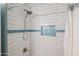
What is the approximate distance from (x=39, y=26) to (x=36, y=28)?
0.16 feet

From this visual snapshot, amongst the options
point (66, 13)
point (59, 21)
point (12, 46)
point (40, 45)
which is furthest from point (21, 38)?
point (66, 13)

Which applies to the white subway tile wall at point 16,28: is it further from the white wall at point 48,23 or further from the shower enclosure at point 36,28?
the white wall at point 48,23

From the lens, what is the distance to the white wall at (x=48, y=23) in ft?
4.21

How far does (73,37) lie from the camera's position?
1194mm

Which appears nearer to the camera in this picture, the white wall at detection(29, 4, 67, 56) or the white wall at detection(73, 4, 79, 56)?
the white wall at detection(73, 4, 79, 56)

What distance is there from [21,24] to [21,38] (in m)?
0.21

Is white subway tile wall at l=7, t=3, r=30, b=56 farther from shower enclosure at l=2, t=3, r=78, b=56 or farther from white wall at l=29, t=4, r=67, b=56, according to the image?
white wall at l=29, t=4, r=67, b=56

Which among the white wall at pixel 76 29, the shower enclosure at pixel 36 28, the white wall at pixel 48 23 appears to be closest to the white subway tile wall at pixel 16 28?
the shower enclosure at pixel 36 28

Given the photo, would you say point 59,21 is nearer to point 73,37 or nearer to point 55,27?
point 55,27

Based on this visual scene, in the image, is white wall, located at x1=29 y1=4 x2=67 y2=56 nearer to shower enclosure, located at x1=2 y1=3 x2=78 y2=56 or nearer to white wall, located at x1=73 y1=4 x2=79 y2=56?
shower enclosure, located at x1=2 y1=3 x2=78 y2=56

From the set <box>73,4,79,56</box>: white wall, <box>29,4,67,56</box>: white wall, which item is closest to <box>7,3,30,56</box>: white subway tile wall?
<box>29,4,67,56</box>: white wall

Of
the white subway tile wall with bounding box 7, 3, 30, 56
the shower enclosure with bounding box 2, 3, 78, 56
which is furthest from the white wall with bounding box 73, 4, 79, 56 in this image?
the white subway tile wall with bounding box 7, 3, 30, 56

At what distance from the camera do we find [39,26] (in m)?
1.33

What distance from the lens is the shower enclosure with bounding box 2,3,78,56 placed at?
1.26 meters
